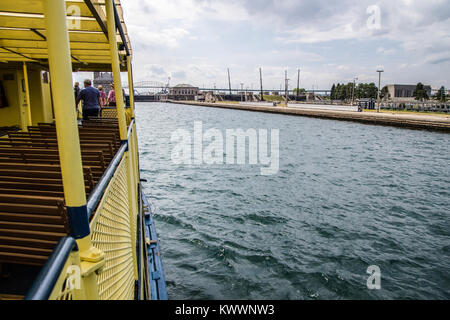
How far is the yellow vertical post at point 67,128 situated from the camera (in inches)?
57.9

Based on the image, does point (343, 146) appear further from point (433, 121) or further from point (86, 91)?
point (86, 91)

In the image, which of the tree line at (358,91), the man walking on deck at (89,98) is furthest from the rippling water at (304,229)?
the tree line at (358,91)

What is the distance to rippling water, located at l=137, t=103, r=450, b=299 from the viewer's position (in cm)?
677

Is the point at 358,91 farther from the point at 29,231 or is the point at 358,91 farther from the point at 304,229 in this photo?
the point at 29,231

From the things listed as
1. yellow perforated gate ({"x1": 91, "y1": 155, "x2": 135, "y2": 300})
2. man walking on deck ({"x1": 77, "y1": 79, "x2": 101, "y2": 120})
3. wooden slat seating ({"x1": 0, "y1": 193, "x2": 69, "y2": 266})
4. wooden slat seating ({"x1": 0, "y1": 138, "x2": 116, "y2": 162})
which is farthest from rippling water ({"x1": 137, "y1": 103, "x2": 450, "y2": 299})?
wooden slat seating ({"x1": 0, "y1": 193, "x2": 69, "y2": 266})

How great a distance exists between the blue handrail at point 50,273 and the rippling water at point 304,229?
5.47 meters

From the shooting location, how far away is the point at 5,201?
2.55 m

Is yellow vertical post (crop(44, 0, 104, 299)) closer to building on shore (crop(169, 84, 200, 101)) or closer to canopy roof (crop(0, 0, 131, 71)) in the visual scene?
canopy roof (crop(0, 0, 131, 71))

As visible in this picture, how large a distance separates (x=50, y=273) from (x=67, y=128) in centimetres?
70

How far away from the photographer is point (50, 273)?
3.99 ft

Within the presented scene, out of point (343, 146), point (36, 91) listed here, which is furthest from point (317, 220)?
point (343, 146)

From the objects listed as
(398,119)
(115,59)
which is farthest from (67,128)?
(398,119)

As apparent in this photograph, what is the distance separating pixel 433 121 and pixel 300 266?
31.4 m
